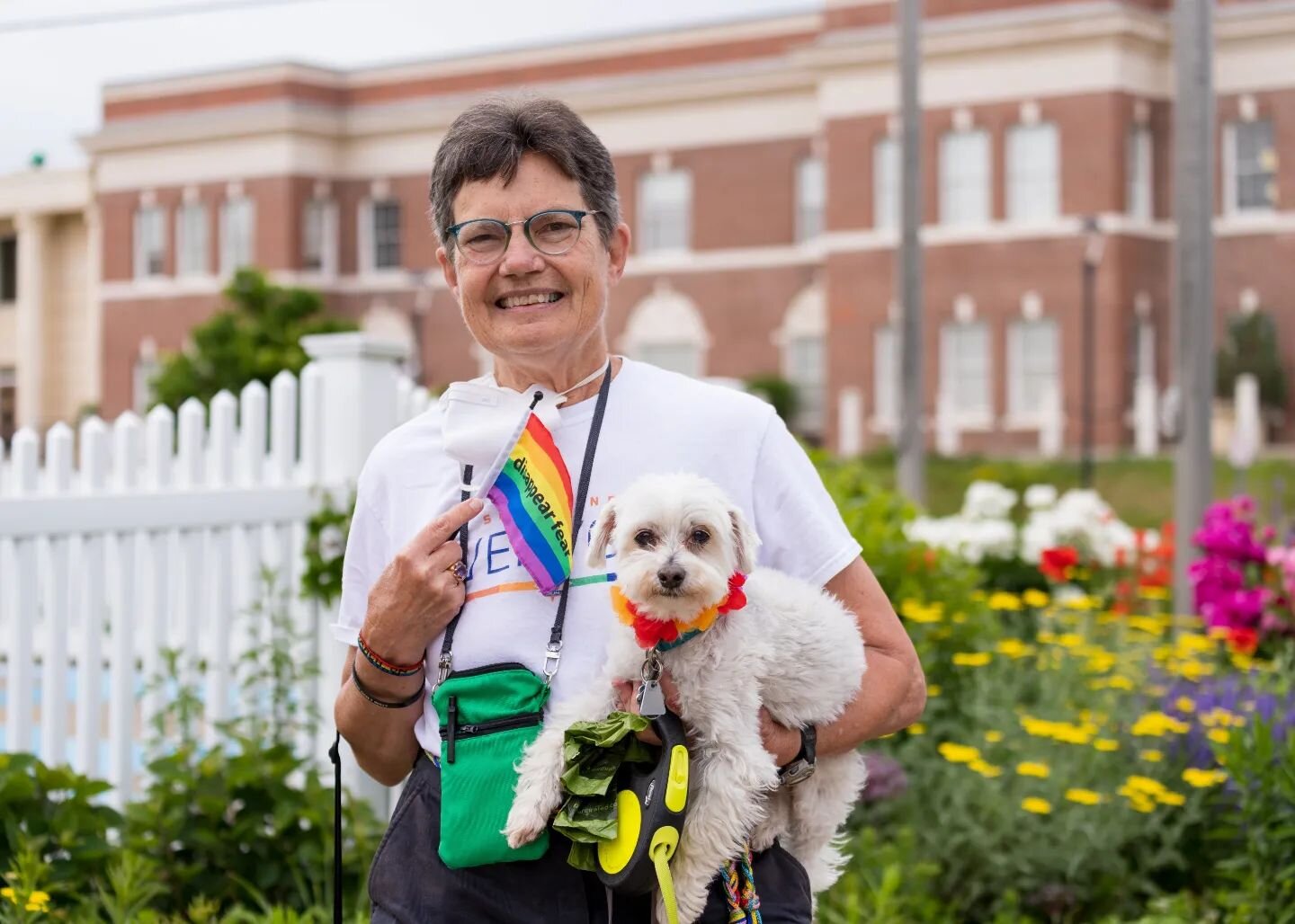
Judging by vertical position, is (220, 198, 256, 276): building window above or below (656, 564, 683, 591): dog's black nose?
above

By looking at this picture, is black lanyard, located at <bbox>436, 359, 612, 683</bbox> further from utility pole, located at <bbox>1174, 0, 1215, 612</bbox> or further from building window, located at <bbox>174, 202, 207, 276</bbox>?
building window, located at <bbox>174, 202, 207, 276</bbox>

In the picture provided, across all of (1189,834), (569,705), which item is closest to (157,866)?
(569,705)

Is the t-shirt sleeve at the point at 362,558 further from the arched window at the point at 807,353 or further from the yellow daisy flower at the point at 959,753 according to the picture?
the arched window at the point at 807,353

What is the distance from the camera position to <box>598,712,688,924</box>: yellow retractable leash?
2.25 meters

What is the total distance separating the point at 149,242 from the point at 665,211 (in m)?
15.8

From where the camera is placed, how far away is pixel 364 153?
40281mm

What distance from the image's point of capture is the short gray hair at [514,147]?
249cm

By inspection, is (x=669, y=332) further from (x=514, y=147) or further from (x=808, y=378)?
(x=514, y=147)

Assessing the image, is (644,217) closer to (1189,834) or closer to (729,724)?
(1189,834)

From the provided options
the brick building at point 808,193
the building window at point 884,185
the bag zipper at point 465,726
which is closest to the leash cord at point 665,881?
the bag zipper at point 465,726

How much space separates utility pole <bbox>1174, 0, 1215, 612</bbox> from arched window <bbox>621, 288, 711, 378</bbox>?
26.8m

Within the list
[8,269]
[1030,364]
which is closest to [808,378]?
[1030,364]

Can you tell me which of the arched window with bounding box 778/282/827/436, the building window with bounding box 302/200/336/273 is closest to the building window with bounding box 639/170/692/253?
the arched window with bounding box 778/282/827/436

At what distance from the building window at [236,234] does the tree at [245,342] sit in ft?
51.7
